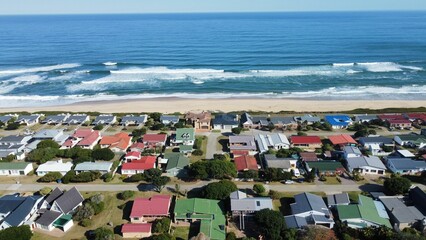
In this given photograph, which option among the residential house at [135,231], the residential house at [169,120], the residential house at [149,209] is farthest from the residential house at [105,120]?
the residential house at [135,231]

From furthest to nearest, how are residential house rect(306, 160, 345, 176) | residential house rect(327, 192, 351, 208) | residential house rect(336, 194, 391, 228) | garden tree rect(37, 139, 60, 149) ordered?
garden tree rect(37, 139, 60, 149)
residential house rect(306, 160, 345, 176)
residential house rect(327, 192, 351, 208)
residential house rect(336, 194, 391, 228)

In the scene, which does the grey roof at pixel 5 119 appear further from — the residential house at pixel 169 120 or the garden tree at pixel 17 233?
the garden tree at pixel 17 233

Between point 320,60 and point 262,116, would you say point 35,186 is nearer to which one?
point 262,116

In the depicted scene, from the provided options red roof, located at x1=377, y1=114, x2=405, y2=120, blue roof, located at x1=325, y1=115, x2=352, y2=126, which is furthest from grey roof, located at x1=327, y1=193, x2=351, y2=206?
red roof, located at x1=377, y1=114, x2=405, y2=120

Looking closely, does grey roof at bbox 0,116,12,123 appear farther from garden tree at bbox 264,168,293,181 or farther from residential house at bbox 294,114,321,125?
residential house at bbox 294,114,321,125

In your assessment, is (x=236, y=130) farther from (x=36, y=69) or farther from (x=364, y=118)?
(x=36, y=69)

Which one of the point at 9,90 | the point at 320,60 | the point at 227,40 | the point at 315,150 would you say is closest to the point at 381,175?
the point at 315,150

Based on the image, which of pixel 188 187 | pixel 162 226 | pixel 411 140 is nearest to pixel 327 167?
pixel 411 140
